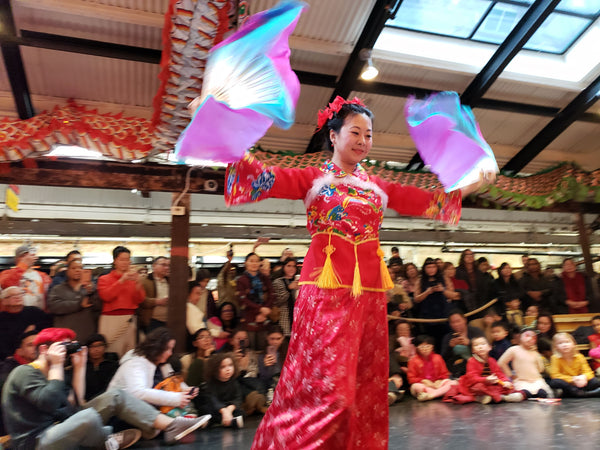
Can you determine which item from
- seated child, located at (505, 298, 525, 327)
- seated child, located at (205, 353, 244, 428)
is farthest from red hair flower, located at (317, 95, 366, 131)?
seated child, located at (505, 298, 525, 327)

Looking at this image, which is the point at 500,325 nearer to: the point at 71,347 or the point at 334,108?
the point at 334,108

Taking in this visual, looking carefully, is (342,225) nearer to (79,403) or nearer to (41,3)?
(79,403)

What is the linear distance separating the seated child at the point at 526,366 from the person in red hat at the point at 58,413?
9.95 feet

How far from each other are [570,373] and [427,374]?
53.3 inches

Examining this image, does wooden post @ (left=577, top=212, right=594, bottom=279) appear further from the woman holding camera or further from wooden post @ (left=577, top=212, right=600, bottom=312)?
the woman holding camera

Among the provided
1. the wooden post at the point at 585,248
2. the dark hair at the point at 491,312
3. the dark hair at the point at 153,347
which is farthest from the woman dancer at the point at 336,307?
the wooden post at the point at 585,248

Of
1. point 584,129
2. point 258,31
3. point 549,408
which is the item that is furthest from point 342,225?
point 584,129

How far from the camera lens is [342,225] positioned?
1.51 meters

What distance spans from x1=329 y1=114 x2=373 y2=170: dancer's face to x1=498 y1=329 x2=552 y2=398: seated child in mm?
3359

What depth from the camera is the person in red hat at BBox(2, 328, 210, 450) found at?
238cm

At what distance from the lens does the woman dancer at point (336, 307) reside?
131 centimetres

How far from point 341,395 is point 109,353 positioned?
3.01m

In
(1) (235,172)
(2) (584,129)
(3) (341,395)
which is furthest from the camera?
(2) (584,129)

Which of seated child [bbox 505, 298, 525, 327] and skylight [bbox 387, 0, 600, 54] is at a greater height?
skylight [bbox 387, 0, 600, 54]
